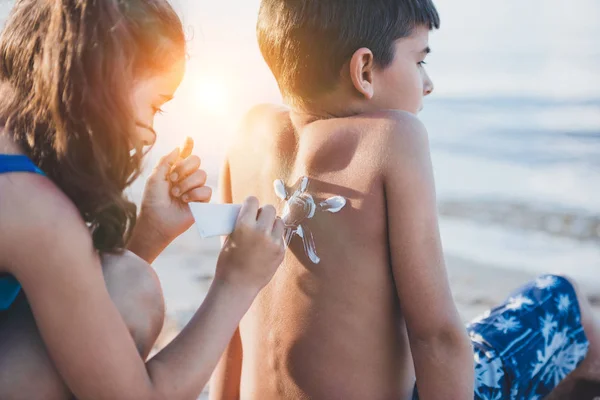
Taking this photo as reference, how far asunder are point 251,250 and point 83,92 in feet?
1.43

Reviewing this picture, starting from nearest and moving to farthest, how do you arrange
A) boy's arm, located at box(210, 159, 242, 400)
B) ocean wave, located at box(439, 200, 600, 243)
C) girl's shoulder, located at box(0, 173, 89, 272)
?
girl's shoulder, located at box(0, 173, 89, 272)
boy's arm, located at box(210, 159, 242, 400)
ocean wave, located at box(439, 200, 600, 243)

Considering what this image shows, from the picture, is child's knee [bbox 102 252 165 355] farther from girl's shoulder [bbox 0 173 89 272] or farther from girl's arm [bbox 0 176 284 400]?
girl's shoulder [bbox 0 173 89 272]

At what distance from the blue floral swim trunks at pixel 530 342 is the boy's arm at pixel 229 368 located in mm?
633

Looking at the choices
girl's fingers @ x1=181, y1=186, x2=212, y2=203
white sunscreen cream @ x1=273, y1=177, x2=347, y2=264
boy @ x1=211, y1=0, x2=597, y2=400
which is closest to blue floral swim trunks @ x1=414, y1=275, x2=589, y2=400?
boy @ x1=211, y1=0, x2=597, y2=400

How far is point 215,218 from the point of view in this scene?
57.6 inches

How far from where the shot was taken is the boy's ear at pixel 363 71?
5.64 ft

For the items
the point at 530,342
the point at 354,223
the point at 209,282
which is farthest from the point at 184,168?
the point at 209,282

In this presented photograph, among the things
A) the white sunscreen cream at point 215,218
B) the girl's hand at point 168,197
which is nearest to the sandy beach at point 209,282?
the girl's hand at point 168,197

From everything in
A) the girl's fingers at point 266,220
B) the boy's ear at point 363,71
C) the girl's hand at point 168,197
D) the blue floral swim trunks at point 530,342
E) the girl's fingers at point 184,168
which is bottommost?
the blue floral swim trunks at point 530,342

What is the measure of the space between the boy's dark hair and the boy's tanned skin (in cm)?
3

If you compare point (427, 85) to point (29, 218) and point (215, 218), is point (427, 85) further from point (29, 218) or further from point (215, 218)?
point (29, 218)

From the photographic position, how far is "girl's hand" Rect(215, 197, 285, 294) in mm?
1461

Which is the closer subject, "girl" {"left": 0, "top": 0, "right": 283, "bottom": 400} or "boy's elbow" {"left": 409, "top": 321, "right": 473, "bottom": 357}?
"girl" {"left": 0, "top": 0, "right": 283, "bottom": 400}

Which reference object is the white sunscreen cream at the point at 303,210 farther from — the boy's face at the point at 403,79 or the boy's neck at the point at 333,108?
the boy's face at the point at 403,79
